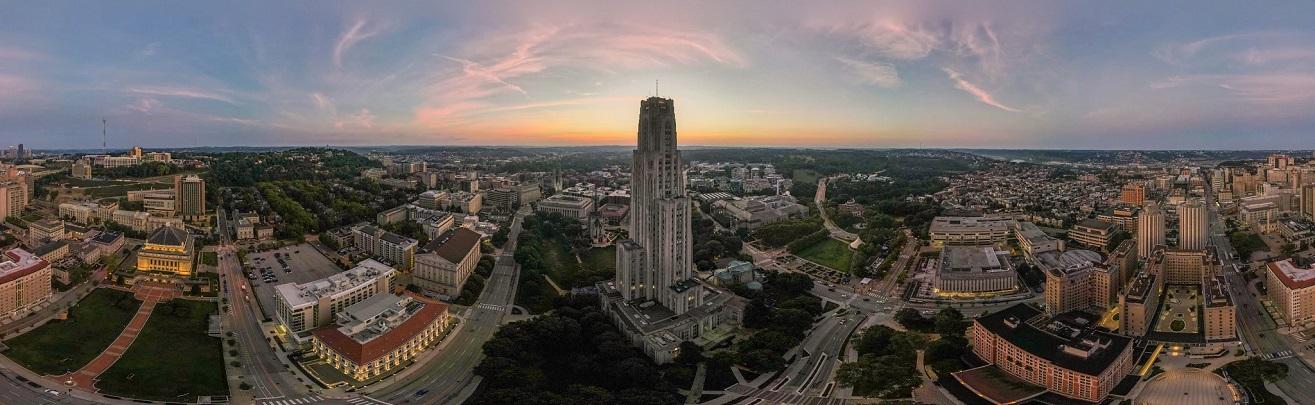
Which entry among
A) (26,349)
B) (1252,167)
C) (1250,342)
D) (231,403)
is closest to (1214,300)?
(1250,342)

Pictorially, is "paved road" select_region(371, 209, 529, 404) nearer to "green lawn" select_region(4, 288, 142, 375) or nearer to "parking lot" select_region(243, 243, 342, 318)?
"parking lot" select_region(243, 243, 342, 318)

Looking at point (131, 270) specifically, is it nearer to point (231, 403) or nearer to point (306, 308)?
point (306, 308)

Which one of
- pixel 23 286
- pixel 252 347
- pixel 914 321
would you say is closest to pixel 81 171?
pixel 23 286

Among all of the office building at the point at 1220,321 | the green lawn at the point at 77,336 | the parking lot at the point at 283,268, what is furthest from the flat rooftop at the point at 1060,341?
the green lawn at the point at 77,336

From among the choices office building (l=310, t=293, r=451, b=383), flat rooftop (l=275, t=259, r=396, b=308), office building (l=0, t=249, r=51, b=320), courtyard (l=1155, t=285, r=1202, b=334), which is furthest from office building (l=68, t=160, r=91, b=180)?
courtyard (l=1155, t=285, r=1202, b=334)

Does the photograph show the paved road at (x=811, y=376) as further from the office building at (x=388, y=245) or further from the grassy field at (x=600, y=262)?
the office building at (x=388, y=245)
